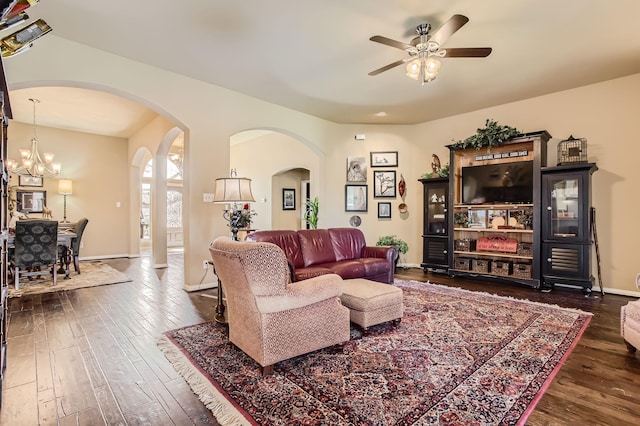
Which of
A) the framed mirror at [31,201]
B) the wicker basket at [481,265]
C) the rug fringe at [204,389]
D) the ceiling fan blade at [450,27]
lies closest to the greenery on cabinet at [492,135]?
the wicker basket at [481,265]

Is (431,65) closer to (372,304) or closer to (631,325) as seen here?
(372,304)

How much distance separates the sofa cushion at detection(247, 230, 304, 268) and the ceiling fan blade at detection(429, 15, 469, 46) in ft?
8.68

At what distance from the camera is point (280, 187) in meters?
8.85

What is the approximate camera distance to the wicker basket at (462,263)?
5.38 m

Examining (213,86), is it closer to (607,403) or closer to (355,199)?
(355,199)

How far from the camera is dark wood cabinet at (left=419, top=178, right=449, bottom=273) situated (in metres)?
5.67

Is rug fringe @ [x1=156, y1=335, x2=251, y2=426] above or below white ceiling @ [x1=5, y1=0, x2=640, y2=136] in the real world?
below

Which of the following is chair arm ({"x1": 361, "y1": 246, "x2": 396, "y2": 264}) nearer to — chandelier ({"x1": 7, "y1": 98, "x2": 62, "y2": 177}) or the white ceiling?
the white ceiling

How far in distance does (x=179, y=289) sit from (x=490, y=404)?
4074mm

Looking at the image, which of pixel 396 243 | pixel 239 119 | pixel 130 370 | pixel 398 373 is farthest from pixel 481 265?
pixel 130 370

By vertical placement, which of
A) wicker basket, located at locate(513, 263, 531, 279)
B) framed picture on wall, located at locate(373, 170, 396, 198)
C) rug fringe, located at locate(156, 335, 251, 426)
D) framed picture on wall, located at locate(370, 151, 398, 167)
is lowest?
rug fringe, located at locate(156, 335, 251, 426)

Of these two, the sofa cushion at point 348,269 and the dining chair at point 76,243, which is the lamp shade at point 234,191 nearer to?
the sofa cushion at point 348,269

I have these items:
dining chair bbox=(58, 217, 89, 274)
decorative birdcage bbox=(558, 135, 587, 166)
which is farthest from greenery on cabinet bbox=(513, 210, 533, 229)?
dining chair bbox=(58, 217, 89, 274)

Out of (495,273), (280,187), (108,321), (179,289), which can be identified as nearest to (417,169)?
(495,273)
